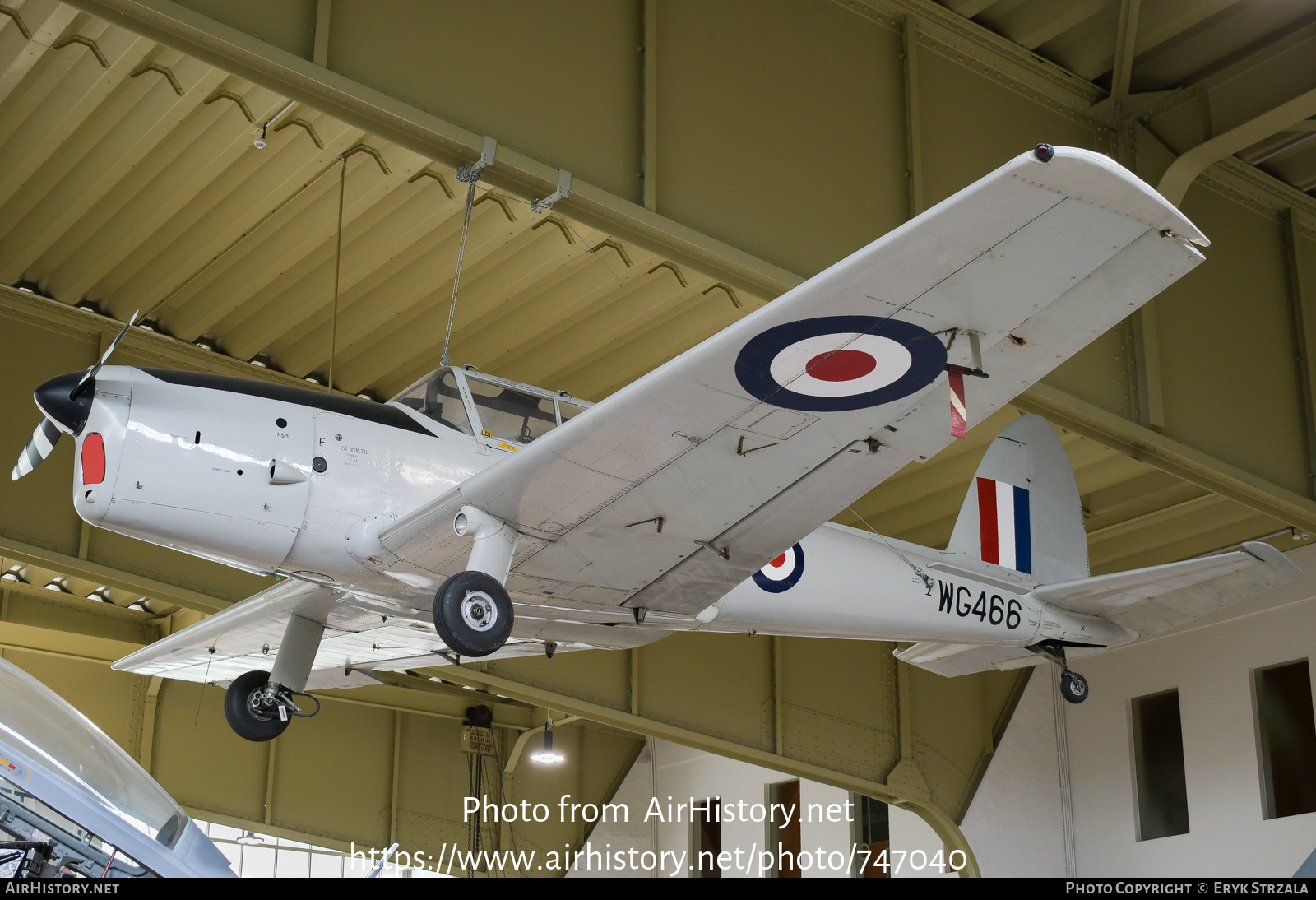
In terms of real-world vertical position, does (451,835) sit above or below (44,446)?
below

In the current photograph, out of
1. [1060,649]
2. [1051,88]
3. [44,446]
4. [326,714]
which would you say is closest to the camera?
[44,446]

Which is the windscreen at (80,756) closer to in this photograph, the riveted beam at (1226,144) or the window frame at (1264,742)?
the riveted beam at (1226,144)

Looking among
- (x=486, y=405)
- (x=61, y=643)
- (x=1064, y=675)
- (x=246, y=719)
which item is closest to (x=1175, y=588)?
(x=1064, y=675)

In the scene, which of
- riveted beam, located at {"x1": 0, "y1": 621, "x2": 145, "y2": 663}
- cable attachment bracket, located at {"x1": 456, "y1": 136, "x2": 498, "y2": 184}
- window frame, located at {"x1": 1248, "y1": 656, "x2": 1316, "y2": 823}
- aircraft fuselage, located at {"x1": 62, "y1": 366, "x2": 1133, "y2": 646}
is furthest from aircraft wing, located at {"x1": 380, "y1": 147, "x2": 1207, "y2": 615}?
riveted beam, located at {"x1": 0, "y1": 621, "x2": 145, "y2": 663}

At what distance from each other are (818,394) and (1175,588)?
3696 mm

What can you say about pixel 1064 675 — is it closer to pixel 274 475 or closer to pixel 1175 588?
pixel 1175 588

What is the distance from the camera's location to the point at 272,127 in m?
8.94

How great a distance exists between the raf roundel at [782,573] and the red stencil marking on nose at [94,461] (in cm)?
358

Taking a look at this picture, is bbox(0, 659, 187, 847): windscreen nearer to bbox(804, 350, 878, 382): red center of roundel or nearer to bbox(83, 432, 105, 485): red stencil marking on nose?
bbox(83, 432, 105, 485): red stencil marking on nose

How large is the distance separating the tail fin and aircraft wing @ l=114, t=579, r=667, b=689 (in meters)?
2.56

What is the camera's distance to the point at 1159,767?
13617 millimetres
